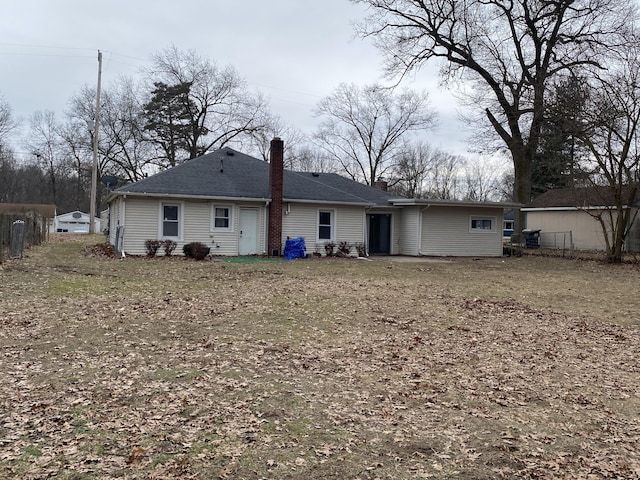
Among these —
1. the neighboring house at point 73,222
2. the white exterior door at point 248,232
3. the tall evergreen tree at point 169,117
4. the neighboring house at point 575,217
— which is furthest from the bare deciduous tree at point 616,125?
the neighboring house at point 73,222

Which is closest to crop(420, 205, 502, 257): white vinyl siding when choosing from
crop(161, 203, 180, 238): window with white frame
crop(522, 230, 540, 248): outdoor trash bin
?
crop(522, 230, 540, 248): outdoor trash bin

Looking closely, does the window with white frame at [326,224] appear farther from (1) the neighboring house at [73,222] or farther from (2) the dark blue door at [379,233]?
(1) the neighboring house at [73,222]

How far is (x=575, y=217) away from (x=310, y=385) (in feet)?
96.4

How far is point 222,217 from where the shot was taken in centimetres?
1919

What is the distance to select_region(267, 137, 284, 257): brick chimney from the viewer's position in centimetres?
1934

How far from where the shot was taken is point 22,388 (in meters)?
4.61

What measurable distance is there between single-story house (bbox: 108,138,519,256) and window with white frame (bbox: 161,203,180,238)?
35 millimetres

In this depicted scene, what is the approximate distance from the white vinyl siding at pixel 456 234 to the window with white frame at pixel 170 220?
10349mm

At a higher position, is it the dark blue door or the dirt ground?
the dark blue door

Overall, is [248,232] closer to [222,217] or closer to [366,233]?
[222,217]

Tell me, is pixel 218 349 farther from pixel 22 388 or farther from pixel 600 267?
pixel 600 267

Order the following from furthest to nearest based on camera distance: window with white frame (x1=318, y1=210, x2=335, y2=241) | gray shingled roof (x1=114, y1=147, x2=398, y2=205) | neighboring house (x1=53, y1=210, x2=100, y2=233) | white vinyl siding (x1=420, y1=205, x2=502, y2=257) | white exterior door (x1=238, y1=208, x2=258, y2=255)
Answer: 1. neighboring house (x1=53, y1=210, x2=100, y2=233)
2. white vinyl siding (x1=420, y1=205, x2=502, y2=257)
3. window with white frame (x1=318, y1=210, x2=335, y2=241)
4. white exterior door (x1=238, y1=208, x2=258, y2=255)
5. gray shingled roof (x1=114, y1=147, x2=398, y2=205)

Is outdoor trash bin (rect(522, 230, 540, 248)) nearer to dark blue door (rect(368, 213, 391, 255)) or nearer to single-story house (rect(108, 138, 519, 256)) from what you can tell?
single-story house (rect(108, 138, 519, 256))

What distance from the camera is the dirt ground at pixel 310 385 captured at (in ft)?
11.3
